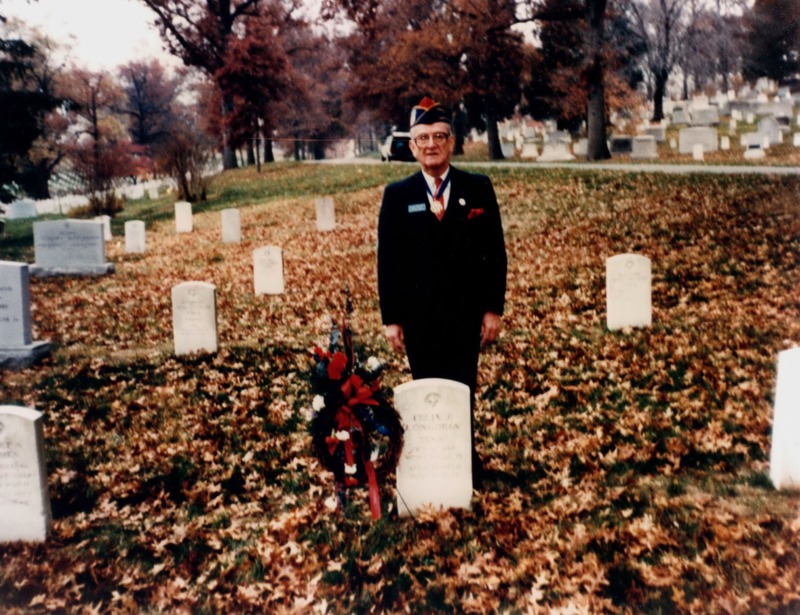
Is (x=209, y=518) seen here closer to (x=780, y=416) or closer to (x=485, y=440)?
(x=485, y=440)

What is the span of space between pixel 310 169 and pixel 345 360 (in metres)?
20.2

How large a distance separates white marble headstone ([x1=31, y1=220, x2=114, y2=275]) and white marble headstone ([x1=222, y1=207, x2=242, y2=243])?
280 centimetres

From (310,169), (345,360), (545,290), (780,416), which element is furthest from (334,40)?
(310,169)

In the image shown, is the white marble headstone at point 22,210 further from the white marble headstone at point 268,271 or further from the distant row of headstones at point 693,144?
the distant row of headstones at point 693,144

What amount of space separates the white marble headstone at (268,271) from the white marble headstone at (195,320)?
247 cm

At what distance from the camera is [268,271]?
10.8m

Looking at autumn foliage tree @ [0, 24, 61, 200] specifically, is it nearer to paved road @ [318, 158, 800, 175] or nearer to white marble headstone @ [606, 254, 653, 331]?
white marble headstone @ [606, 254, 653, 331]

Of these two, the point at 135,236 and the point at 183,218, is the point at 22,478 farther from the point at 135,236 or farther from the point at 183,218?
the point at 183,218

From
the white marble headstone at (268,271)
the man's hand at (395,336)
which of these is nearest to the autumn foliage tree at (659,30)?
the white marble headstone at (268,271)

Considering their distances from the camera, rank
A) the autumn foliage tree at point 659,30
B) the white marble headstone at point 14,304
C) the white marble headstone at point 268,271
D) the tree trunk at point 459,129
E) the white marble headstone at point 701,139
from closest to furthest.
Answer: the white marble headstone at point 14,304, the white marble headstone at point 268,271, the tree trunk at point 459,129, the white marble headstone at point 701,139, the autumn foliage tree at point 659,30

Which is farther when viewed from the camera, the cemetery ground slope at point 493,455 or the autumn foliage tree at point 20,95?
the autumn foliage tree at point 20,95

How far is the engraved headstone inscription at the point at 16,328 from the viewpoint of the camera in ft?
24.5

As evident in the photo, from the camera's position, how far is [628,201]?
42.1 ft

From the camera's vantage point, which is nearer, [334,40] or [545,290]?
[545,290]
